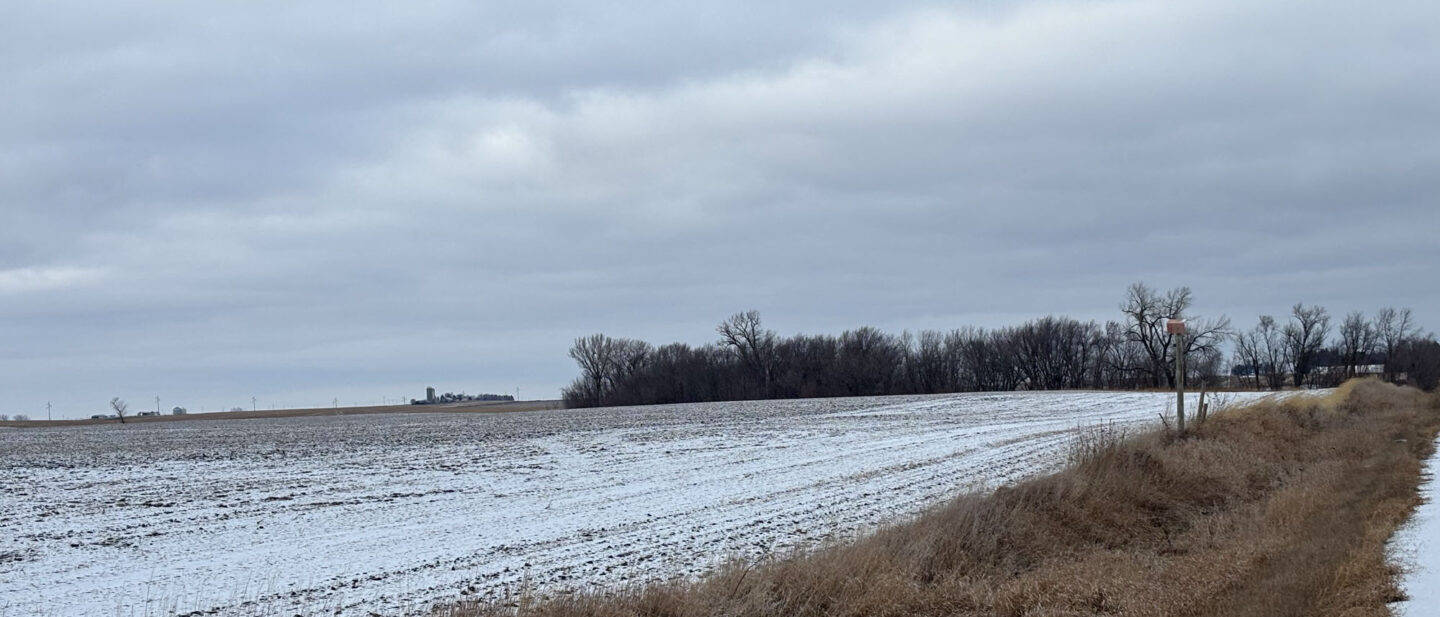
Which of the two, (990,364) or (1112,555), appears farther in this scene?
(990,364)

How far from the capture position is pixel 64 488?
89.6ft

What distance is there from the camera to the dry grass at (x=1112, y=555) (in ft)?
34.4

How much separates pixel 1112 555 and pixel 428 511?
1313 centimetres

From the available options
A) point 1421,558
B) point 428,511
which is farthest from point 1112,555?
point 428,511

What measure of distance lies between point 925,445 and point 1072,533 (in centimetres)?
2107

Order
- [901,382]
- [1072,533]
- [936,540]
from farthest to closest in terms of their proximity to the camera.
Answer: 1. [901,382]
2. [1072,533]
3. [936,540]

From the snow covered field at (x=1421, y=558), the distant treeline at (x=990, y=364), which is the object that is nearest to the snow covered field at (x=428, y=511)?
the snow covered field at (x=1421, y=558)

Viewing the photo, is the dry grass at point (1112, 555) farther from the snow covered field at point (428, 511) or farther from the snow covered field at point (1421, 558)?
the snow covered field at point (428, 511)

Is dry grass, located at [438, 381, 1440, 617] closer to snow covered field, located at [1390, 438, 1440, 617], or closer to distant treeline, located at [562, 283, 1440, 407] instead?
snow covered field, located at [1390, 438, 1440, 617]

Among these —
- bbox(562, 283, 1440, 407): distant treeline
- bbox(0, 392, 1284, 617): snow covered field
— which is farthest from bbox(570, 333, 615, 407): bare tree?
bbox(0, 392, 1284, 617): snow covered field

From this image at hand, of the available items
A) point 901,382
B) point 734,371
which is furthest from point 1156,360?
point 734,371

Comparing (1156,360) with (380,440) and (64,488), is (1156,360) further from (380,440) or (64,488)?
(64,488)

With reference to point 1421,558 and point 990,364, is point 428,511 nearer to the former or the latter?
point 1421,558

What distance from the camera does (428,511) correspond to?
21500 millimetres
